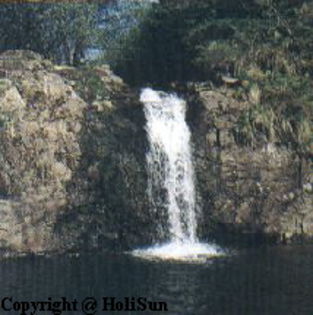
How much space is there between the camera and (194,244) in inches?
2395

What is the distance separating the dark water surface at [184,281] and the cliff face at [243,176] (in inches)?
252

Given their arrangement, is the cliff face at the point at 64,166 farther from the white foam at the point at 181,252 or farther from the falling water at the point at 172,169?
the white foam at the point at 181,252

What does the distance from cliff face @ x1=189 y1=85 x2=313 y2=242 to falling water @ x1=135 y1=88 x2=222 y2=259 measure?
3.08 feet

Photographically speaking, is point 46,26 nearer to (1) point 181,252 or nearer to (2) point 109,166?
(2) point 109,166

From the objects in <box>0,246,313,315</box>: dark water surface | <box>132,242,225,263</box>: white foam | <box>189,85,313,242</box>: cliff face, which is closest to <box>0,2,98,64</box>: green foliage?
<box>189,85,313,242</box>: cliff face

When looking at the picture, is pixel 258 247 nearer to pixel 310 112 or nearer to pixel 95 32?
pixel 310 112

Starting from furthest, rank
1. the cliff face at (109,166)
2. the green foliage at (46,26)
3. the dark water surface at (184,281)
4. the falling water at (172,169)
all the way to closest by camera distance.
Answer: the green foliage at (46,26) < the falling water at (172,169) < the cliff face at (109,166) < the dark water surface at (184,281)

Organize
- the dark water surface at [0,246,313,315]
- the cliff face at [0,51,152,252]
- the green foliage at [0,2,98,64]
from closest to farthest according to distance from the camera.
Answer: the dark water surface at [0,246,313,315] → the cliff face at [0,51,152,252] → the green foliage at [0,2,98,64]

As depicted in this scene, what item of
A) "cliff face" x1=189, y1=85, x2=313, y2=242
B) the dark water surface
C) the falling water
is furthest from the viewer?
"cliff face" x1=189, y1=85, x2=313, y2=242

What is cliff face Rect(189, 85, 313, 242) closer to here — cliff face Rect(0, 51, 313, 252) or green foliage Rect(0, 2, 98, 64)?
cliff face Rect(0, 51, 313, 252)

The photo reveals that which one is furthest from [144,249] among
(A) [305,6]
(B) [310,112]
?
(A) [305,6]

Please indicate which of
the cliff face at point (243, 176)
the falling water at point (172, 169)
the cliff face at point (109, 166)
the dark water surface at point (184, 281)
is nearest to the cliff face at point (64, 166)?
the cliff face at point (109, 166)

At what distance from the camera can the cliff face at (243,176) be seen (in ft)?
204

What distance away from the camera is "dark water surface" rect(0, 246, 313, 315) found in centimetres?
4297
